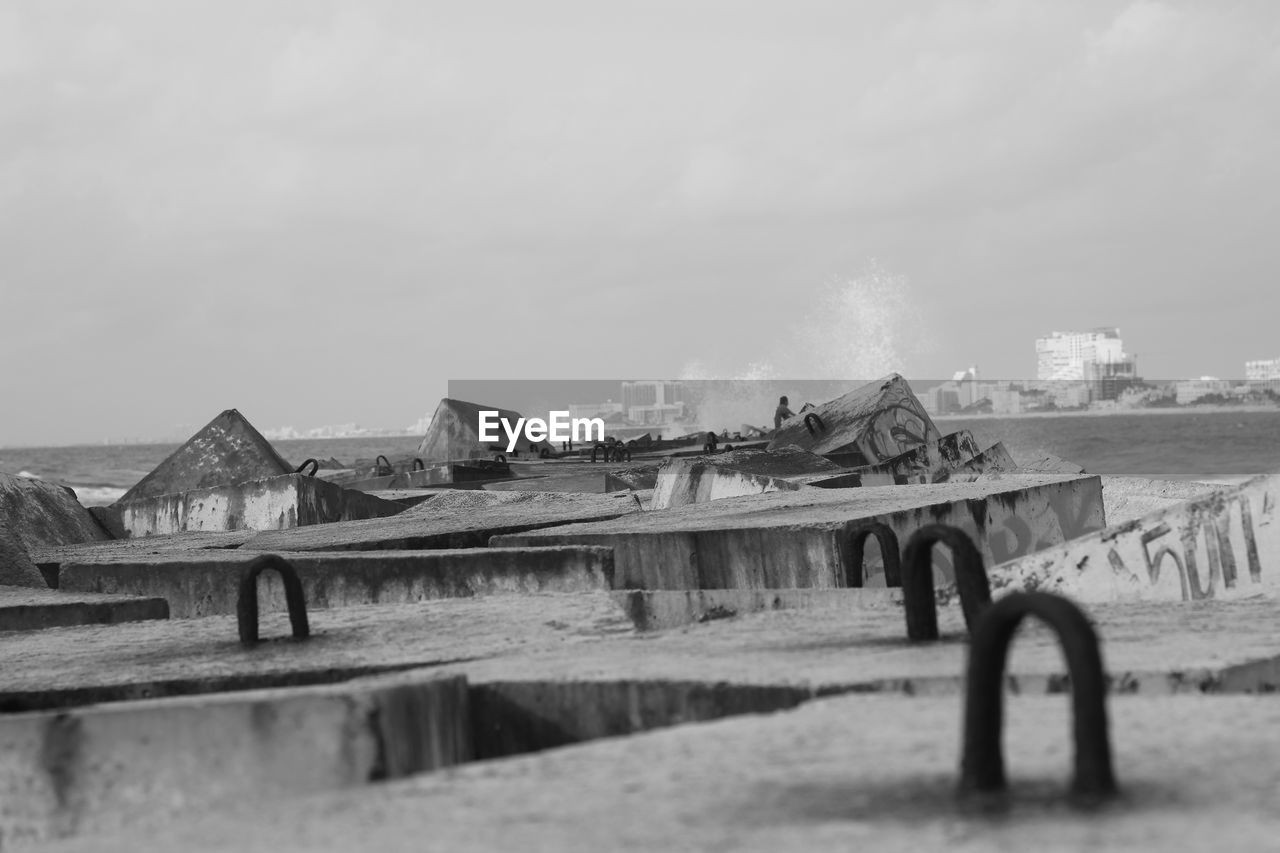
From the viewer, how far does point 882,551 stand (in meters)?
3.61

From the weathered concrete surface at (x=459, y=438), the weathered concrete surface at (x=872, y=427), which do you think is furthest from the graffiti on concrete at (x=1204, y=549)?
the weathered concrete surface at (x=459, y=438)

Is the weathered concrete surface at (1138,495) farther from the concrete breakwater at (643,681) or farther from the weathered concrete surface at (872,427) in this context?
the concrete breakwater at (643,681)

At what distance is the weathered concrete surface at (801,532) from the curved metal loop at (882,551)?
26 millimetres

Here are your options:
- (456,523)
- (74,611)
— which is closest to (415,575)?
(74,611)

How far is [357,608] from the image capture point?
3.81 meters

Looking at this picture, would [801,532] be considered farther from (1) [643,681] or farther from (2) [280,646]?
(1) [643,681]

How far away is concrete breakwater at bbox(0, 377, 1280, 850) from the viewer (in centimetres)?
149

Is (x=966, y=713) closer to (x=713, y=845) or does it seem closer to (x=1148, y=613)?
(x=713, y=845)

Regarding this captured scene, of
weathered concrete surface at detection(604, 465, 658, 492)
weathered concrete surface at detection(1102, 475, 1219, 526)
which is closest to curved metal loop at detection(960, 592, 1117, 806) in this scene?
weathered concrete surface at detection(1102, 475, 1219, 526)

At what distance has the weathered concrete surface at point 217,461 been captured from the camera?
38.5ft

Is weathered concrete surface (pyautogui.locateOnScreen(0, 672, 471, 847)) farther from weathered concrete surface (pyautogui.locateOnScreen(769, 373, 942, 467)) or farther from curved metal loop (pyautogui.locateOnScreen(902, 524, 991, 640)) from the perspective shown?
weathered concrete surface (pyautogui.locateOnScreen(769, 373, 942, 467))

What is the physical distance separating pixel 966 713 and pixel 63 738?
1.28 metres

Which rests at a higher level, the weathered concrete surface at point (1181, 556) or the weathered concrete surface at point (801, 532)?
the weathered concrete surface at point (801, 532)

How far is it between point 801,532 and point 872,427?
670cm
